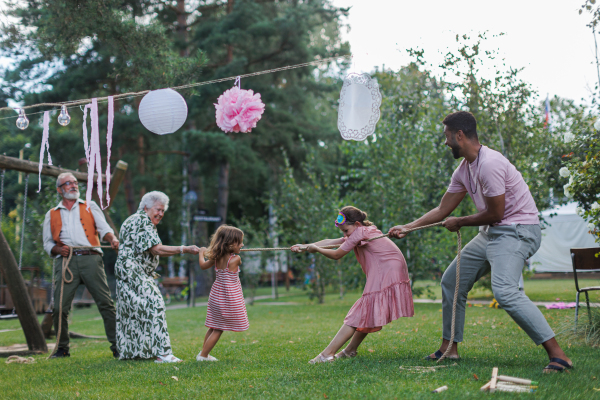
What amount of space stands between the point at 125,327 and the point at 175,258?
749 inches

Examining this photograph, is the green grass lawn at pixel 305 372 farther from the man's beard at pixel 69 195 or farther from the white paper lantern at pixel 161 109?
the white paper lantern at pixel 161 109

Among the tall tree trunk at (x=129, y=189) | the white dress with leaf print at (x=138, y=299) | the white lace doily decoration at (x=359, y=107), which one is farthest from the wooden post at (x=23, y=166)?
the tall tree trunk at (x=129, y=189)

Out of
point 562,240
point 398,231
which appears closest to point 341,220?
point 398,231

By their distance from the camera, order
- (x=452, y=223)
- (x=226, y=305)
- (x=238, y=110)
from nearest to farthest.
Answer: (x=452, y=223), (x=226, y=305), (x=238, y=110)

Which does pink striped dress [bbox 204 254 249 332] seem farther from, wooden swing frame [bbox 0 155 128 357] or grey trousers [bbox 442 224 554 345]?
wooden swing frame [bbox 0 155 128 357]

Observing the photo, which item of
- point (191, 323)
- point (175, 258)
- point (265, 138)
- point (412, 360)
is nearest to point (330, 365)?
point (412, 360)

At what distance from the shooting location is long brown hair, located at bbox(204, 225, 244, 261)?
5.67 m

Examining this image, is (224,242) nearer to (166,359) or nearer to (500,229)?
(166,359)

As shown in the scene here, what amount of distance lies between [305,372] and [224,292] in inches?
60.2

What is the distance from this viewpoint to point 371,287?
5199 millimetres

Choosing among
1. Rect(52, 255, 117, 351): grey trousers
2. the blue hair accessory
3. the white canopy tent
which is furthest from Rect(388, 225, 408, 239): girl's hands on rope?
the white canopy tent

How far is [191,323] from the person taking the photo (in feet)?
36.8

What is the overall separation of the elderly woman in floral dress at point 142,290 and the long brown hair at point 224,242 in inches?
6.9

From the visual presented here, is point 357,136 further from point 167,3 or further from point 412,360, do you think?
point 167,3
